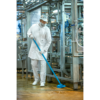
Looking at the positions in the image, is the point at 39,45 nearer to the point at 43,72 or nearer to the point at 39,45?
the point at 39,45

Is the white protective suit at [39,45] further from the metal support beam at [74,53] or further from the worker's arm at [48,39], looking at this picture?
the metal support beam at [74,53]

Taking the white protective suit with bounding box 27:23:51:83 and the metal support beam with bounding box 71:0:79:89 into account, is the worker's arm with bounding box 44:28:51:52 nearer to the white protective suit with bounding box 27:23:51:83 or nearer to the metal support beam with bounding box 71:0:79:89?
the white protective suit with bounding box 27:23:51:83

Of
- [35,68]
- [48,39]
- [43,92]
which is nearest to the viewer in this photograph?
[43,92]

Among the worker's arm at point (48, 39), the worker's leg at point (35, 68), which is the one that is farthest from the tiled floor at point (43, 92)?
the worker's arm at point (48, 39)

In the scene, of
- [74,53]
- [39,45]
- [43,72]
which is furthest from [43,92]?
[74,53]

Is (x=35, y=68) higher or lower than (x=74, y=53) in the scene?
lower

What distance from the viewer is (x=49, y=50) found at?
10.1 feet

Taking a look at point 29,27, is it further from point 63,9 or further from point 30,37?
point 63,9

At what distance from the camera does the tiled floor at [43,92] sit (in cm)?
242

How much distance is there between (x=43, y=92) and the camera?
2596 mm

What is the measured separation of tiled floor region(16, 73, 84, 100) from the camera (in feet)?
7.93

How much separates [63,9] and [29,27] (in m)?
0.80
